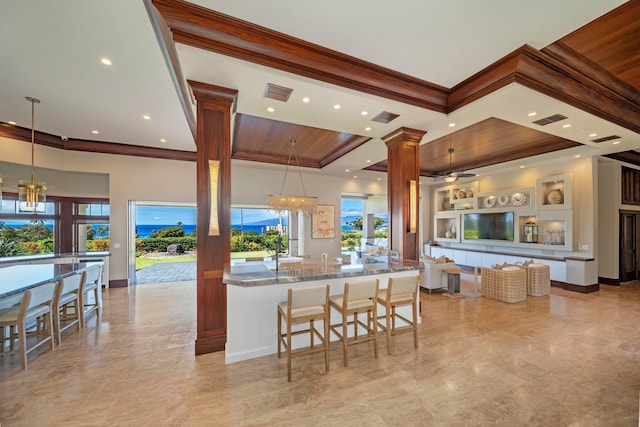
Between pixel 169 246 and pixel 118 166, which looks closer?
pixel 118 166

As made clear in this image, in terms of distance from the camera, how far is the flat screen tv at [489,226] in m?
7.41

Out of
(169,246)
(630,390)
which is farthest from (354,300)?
(169,246)

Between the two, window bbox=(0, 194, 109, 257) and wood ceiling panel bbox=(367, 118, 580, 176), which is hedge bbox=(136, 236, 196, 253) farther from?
wood ceiling panel bbox=(367, 118, 580, 176)

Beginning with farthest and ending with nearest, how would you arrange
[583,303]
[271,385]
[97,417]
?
[583,303]
[271,385]
[97,417]

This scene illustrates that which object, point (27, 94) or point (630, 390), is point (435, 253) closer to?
point (630, 390)

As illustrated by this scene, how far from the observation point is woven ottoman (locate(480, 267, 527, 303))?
4992mm

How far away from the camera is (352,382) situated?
8.20ft

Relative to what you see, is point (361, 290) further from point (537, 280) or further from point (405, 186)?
point (537, 280)

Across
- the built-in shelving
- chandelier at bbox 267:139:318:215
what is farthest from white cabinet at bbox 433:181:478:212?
chandelier at bbox 267:139:318:215

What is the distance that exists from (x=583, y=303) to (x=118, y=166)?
1055 centimetres

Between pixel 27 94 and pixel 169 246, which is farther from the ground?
pixel 27 94

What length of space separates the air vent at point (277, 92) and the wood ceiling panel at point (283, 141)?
50.1 inches

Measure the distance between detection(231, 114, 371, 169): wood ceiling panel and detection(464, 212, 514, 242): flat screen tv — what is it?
527 centimetres

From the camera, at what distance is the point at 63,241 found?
20.3 ft
